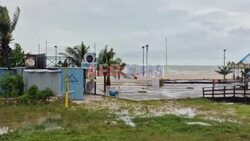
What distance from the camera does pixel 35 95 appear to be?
2625cm

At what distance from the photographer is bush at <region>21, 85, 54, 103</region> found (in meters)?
26.2

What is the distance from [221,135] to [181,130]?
1659mm

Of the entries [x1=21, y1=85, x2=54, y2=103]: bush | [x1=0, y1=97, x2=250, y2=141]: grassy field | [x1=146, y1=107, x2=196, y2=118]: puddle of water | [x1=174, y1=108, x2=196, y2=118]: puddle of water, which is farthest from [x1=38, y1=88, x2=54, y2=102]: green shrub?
[x1=174, y1=108, x2=196, y2=118]: puddle of water

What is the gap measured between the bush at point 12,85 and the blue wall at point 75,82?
3.06 metres

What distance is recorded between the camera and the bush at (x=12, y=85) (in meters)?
28.3

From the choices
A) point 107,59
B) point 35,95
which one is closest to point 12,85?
point 35,95

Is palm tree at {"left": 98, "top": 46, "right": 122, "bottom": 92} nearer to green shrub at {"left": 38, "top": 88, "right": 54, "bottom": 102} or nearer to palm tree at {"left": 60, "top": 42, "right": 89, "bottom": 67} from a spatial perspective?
palm tree at {"left": 60, "top": 42, "right": 89, "bottom": 67}

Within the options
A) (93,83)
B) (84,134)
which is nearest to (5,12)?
(93,83)

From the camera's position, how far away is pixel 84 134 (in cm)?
1362

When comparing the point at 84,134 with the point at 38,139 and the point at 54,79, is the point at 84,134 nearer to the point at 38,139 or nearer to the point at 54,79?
the point at 38,139

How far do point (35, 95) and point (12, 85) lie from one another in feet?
9.47

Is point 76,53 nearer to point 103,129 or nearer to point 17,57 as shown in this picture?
point 17,57

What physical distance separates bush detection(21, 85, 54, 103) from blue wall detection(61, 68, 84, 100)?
4188 mm

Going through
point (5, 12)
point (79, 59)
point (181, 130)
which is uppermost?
point (5, 12)
